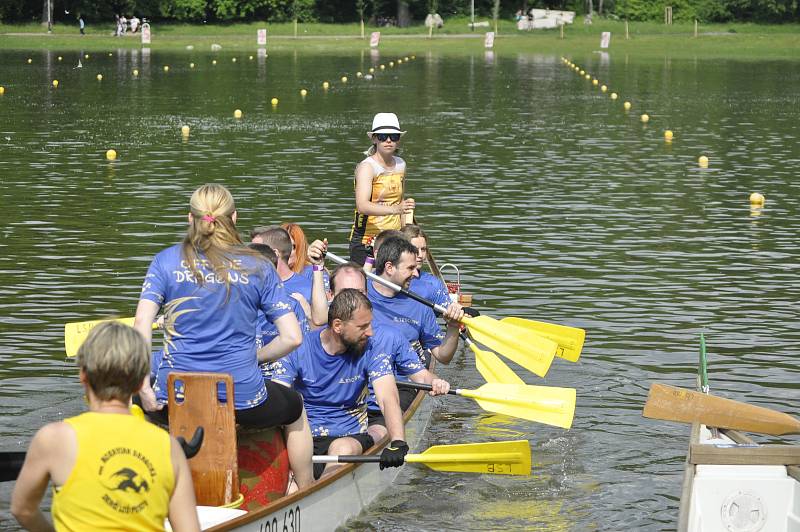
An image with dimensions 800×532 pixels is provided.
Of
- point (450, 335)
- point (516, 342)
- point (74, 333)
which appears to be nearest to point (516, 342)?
point (516, 342)

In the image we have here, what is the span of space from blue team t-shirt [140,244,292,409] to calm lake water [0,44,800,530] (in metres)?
2.46

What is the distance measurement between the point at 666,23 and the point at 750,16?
270 inches

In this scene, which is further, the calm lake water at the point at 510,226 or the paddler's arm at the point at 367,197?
the paddler's arm at the point at 367,197

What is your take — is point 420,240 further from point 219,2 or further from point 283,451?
point 219,2

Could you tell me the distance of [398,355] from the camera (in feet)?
33.8

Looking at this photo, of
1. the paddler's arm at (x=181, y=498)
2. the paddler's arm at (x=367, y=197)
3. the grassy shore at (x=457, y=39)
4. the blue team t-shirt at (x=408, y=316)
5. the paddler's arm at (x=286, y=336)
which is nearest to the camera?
the paddler's arm at (x=181, y=498)

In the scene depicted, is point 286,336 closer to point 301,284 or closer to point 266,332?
point 266,332

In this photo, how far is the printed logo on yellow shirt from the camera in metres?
5.43

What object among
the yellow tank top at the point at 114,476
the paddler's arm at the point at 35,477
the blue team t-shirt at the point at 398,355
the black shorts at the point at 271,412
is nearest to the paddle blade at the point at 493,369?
the blue team t-shirt at the point at 398,355

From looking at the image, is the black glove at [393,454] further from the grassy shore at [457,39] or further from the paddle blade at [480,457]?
the grassy shore at [457,39]

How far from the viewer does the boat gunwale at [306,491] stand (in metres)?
7.22

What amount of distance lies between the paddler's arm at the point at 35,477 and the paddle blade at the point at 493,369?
270 inches

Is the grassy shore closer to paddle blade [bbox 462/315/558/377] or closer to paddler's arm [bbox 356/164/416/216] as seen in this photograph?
paddler's arm [bbox 356/164/416/216]

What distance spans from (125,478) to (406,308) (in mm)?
6502
